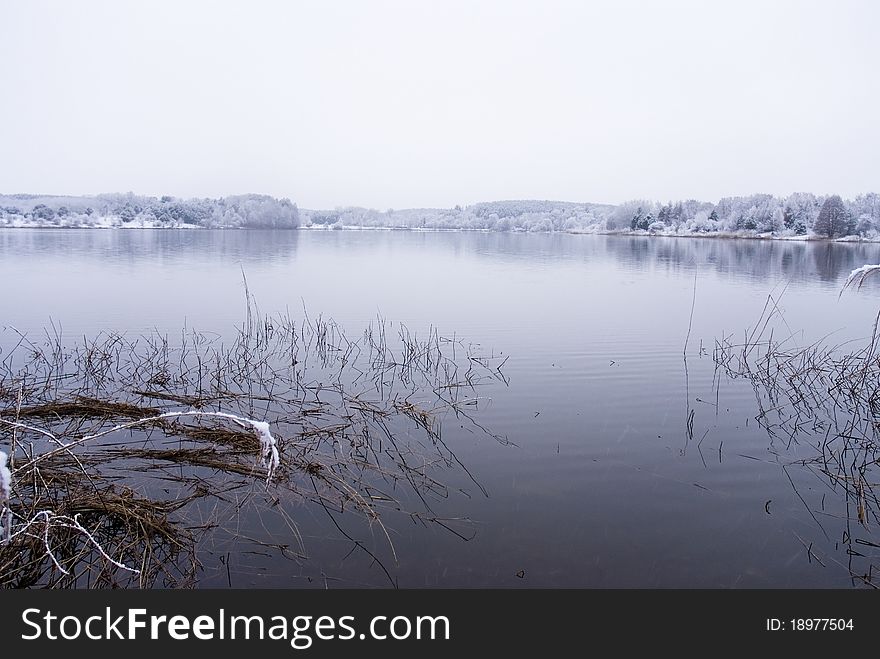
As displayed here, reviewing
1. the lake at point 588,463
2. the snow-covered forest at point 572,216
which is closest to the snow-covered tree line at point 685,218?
the snow-covered forest at point 572,216

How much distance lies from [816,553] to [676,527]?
108 centimetres

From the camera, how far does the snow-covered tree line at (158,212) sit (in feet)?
355

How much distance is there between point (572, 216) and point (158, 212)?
99683 millimetres

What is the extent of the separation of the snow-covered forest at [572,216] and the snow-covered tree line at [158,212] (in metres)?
0.17

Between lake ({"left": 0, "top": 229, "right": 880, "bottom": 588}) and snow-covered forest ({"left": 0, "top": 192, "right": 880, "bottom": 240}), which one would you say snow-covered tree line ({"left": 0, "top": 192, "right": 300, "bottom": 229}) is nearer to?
snow-covered forest ({"left": 0, "top": 192, "right": 880, "bottom": 240})

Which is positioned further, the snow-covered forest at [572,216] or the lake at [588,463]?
the snow-covered forest at [572,216]

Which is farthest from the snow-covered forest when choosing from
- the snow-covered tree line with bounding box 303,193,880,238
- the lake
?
the lake

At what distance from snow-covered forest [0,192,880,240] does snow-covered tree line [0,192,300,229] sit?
0.17 metres

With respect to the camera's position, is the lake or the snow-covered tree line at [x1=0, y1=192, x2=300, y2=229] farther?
the snow-covered tree line at [x1=0, y1=192, x2=300, y2=229]

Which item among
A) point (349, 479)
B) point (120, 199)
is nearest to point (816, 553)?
point (349, 479)

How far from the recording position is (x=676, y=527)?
5.16m

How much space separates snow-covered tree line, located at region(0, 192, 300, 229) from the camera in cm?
10812

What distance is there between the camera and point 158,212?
116 meters

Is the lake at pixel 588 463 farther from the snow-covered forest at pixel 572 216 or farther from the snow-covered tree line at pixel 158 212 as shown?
the snow-covered tree line at pixel 158 212
